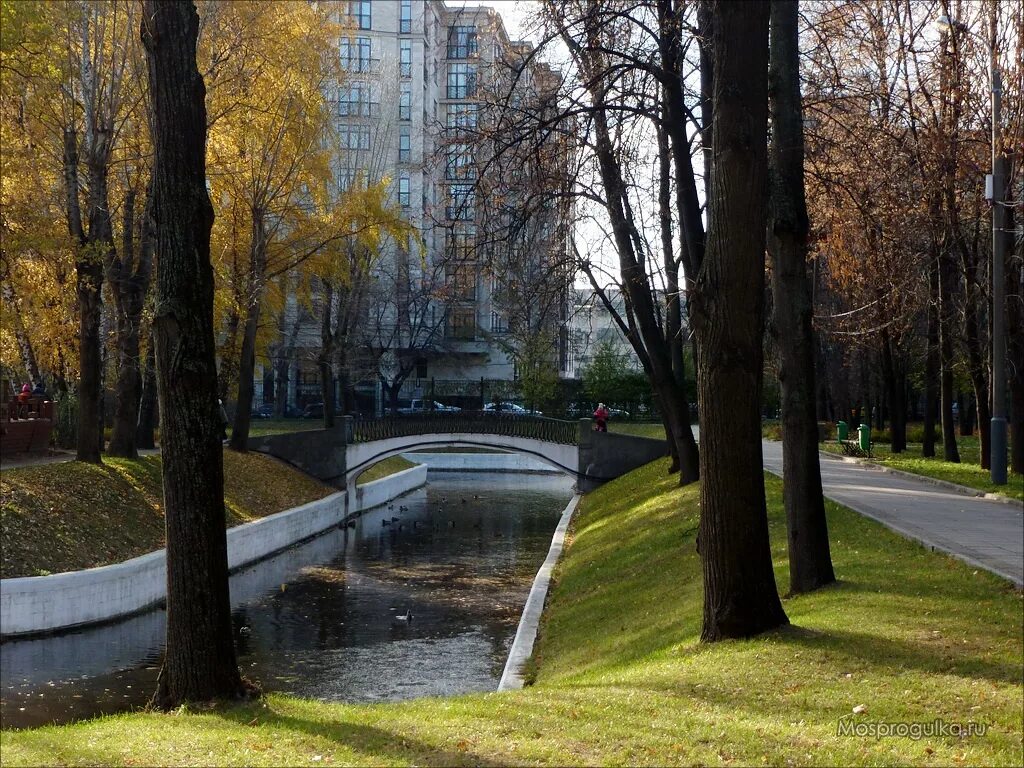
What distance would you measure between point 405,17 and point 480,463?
1190 inches

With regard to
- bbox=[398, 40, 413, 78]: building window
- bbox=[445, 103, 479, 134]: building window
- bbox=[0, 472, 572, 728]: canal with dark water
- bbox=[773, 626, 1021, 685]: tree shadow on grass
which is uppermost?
bbox=[398, 40, 413, 78]: building window

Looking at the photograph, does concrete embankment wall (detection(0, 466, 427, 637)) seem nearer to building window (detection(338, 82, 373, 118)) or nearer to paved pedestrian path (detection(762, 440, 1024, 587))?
paved pedestrian path (detection(762, 440, 1024, 587))

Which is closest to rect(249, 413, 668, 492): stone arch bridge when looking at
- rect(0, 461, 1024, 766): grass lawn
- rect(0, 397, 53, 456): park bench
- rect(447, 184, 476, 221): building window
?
rect(0, 397, 53, 456): park bench

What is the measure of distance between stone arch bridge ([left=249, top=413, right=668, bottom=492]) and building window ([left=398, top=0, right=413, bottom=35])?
3698 centimetres

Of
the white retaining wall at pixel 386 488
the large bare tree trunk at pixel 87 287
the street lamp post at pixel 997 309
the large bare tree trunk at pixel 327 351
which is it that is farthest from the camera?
the large bare tree trunk at pixel 327 351

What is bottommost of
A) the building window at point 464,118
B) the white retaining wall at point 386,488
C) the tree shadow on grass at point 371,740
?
the white retaining wall at point 386,488

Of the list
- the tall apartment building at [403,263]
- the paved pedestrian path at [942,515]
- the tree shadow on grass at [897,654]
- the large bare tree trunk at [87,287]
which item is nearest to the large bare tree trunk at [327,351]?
the tall apartment building at [403,263]

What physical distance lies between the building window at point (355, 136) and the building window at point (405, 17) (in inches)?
1076

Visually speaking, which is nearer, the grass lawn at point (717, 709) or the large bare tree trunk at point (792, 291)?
the grass lawn at point (717, 709)

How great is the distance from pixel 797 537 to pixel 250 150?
21.8m

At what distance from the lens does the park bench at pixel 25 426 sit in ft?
82.1

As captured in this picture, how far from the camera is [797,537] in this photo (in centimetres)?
1209

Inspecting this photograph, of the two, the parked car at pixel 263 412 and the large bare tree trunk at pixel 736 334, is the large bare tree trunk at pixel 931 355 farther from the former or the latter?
the parked car at pixel 263 412

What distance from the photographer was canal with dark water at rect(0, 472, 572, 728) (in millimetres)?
15695
